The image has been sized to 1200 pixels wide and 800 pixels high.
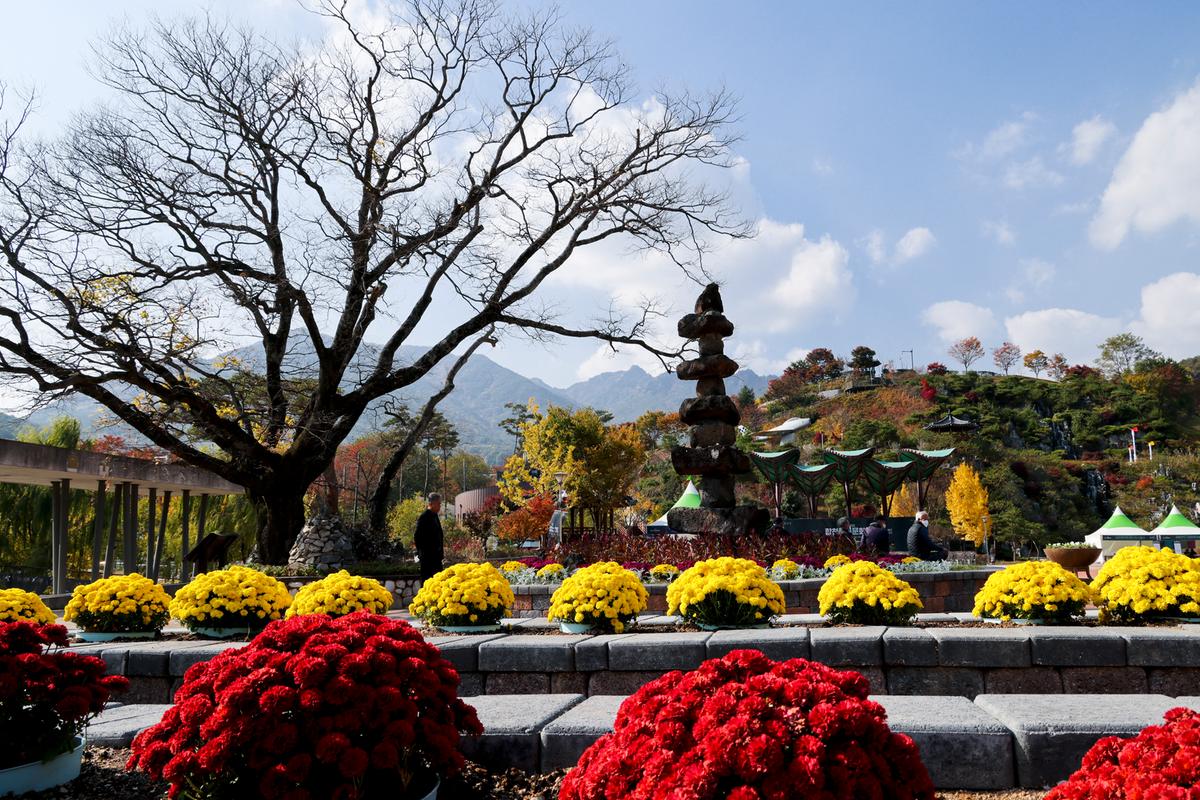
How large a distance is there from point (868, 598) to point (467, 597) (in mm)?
3439

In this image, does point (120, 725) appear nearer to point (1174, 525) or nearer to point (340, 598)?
point (340, 598)

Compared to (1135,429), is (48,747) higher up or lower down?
lower down

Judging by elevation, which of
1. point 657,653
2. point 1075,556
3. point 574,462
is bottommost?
point 1075,556

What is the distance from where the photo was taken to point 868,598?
6.41 meters

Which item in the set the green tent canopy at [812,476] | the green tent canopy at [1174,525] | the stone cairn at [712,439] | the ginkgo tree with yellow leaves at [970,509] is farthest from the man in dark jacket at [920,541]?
the ginkgo tree with yellow leaves at [970,509]

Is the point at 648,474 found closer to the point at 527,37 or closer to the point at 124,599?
the point at 527,37

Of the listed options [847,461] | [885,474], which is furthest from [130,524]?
[885,474]

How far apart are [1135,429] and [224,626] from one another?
67933mm

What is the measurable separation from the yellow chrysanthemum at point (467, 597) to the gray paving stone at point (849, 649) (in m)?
3.00

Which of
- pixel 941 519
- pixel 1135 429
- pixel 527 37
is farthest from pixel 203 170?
pixel 1135 429

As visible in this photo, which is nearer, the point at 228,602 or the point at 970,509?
the point at 228,602

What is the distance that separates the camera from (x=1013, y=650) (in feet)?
16.6

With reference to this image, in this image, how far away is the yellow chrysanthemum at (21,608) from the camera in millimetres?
6750

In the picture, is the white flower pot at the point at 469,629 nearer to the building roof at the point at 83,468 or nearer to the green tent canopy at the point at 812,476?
the building roof at the point at 83,468
